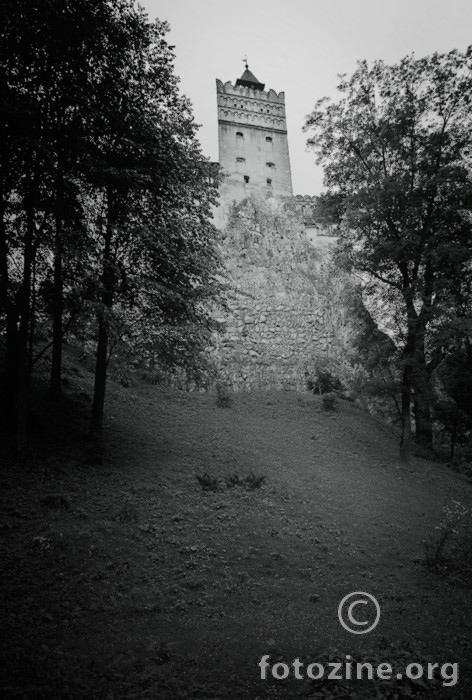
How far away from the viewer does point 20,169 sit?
1147 centimetres

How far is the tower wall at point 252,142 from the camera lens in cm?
3831

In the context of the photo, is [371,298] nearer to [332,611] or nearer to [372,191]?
[372,191]

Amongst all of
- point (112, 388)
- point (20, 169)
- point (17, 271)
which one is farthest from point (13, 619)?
point (112, 388)

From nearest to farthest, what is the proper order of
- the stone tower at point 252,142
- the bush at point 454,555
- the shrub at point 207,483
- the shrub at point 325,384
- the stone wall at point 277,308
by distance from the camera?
the bush at point 454,555, the shrub at point 207,483, the shrub at point 325,384, the stone wall at point 277,308, the stone tower at point 252,142

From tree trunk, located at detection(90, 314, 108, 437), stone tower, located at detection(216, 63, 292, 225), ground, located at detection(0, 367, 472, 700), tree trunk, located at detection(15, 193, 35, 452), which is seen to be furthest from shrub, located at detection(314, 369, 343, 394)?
tree trunk, located at detection(15, 193, 35, 452)

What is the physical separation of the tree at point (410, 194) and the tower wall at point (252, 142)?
58.4ft

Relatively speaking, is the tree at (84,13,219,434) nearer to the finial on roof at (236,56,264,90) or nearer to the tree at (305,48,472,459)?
the tree at (305,48,472,459)

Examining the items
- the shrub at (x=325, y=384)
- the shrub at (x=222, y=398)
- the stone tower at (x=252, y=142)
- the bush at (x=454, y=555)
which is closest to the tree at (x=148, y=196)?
the shrub at (x=222, y=398)

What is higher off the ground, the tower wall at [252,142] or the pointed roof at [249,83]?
the pointed roof at [249,83]

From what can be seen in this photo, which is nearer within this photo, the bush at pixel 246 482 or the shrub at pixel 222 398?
the bush at pixel 246 482

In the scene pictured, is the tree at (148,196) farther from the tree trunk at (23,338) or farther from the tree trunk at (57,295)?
the tree trunk at (23,338)

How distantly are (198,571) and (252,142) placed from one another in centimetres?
4157

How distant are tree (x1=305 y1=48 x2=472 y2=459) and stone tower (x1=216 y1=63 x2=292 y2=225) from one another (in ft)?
58.2

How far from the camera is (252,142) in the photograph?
134 ft
